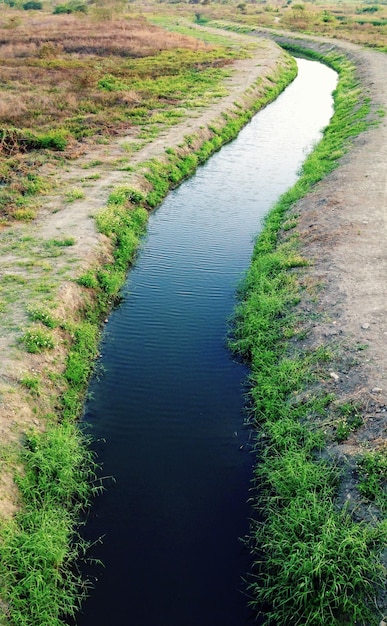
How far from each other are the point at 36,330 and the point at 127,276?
676 centimetres

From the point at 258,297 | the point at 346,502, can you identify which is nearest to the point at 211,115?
the point at 258,297

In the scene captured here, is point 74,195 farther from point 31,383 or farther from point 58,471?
point 58,471

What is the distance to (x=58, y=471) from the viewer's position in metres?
11.6

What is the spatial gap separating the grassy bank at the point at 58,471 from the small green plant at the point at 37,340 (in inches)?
1.1

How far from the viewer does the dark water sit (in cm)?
955

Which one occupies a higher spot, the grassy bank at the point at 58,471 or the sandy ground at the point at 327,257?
the sandy ground at the point at 327,257

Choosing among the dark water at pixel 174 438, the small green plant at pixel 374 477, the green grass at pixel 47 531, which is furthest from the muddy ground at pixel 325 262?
the dark water at pixel 174 438

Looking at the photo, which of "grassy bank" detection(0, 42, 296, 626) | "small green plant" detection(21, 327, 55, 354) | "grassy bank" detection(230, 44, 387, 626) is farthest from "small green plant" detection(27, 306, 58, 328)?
"grassy bank" detection(230, 44, 387, 626)

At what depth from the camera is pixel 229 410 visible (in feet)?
46.3

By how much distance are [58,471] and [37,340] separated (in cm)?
435

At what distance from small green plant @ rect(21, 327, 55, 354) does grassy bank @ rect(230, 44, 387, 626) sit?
6069 millimetres

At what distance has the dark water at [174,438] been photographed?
9.55m

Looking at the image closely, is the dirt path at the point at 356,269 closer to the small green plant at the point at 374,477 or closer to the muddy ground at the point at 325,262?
the muddy ground at the point at 325,262

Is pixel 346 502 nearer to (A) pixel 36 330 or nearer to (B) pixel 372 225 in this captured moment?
(A) pixel 36 330
